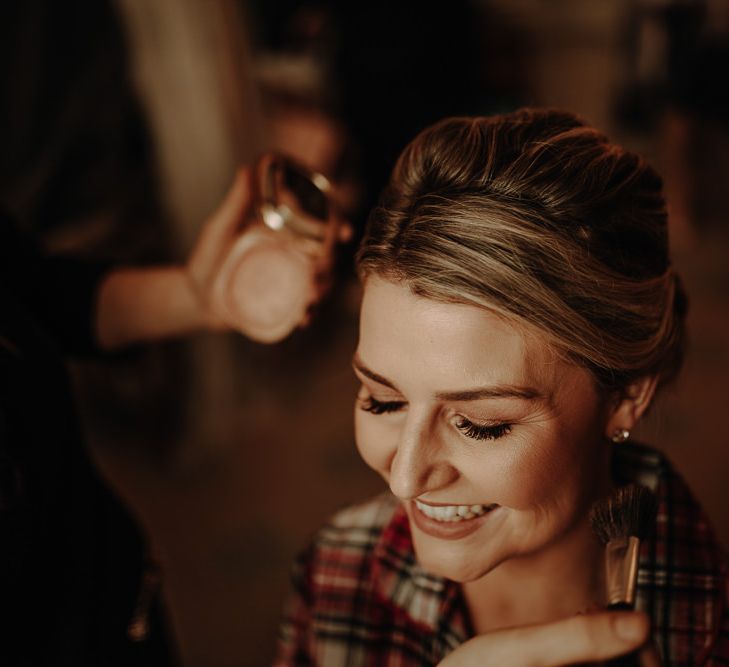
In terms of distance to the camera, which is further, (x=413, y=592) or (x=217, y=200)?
(x=217, y=200)

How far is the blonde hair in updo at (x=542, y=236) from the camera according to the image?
72 centimetres

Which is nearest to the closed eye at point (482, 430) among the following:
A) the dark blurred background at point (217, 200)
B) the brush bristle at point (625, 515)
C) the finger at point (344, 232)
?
the brush bristle at point (625, 515)

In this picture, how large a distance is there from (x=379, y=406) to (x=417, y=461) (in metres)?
0.09

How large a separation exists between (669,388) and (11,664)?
88cm

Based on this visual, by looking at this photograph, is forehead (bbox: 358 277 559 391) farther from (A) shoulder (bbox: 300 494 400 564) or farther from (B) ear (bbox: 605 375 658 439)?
(A) shoulder (bbox: 300 494 400 564)

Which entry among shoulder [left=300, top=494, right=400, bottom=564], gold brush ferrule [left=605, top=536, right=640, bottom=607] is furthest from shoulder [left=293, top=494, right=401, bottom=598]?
gold brush ferrule [left=605, top=536, right=640, bottom=607]

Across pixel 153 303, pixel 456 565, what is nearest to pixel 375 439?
pixel 456 565

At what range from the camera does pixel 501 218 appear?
2.39 feet

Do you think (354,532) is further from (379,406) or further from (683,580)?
(683,580)

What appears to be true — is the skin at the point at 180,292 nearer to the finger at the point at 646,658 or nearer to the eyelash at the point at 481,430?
the eyelash at the point at 481,430

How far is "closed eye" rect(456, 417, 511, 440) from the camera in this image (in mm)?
754

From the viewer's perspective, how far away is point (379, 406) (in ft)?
2.69

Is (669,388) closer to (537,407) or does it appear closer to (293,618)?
(537,407)

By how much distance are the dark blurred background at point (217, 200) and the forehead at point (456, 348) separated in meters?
0.62
